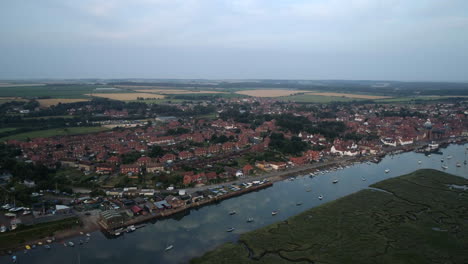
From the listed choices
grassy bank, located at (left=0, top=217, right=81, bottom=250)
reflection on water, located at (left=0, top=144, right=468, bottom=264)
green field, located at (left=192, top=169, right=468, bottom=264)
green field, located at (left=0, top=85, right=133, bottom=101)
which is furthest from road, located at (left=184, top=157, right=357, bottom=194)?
green field, located at (left=0, top=85, right=133, bottom=101)

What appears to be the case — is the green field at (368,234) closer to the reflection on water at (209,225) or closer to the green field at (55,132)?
the reflection on water at (209,225)

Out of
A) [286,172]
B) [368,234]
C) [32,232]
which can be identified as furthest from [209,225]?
[286,172]

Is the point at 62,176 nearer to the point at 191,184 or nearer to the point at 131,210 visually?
the point at 131,210

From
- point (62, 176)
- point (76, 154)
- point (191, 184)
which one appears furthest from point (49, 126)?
point (191, 184)

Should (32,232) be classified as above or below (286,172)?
below

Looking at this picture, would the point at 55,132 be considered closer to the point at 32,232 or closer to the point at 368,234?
the point at 32,232

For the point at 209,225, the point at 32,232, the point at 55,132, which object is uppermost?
the point at 55,132
